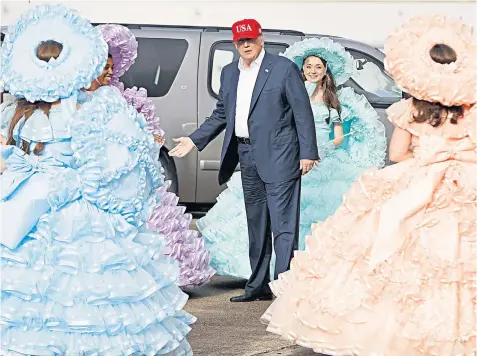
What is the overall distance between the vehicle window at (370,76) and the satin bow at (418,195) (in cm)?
613

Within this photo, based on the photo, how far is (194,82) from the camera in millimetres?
12266

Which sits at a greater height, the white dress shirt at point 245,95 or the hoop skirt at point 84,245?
the white dress shirt at point 245,95

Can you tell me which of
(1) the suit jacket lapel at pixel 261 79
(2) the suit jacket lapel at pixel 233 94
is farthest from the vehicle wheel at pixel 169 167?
(1) the suit jacket lapel at pixel 261 79

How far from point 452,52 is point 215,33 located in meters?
6.50

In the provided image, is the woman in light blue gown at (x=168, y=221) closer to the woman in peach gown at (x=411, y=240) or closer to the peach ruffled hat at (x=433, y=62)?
the woman in peach gown at (x=411, y=240)

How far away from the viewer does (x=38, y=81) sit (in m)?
5.84

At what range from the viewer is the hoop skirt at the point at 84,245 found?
18.2ft

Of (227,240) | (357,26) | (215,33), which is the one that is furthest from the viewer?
(357,26)

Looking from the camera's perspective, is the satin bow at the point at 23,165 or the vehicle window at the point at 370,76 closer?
the satin bow at the point at 23,165

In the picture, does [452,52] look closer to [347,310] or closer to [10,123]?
[347,310]

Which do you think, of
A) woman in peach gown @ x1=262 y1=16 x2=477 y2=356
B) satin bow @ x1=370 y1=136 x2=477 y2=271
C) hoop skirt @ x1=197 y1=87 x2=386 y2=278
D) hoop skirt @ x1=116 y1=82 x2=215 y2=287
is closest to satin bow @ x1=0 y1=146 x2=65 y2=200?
woman in peach gown @ x1=262 y1=16 x2=477 y2=356

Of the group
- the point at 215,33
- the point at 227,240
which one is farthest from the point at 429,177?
the point at 215,33

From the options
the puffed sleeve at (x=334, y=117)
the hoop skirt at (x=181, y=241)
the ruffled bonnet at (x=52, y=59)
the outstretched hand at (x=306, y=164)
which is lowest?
the hoop skirt at (x=181, y=241)

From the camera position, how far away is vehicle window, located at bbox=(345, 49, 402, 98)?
12188 mm
